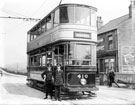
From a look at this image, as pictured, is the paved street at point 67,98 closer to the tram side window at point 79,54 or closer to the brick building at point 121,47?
the tram side window at point 79,54

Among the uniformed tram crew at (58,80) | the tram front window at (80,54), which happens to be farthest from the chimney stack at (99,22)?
the uniformed tram crew at (58,80)

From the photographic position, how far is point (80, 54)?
459 inches

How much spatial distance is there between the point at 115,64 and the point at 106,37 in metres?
3.89

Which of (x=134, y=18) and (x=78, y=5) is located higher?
(x=134, y=18)

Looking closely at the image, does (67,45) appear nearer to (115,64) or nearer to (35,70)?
(35,70)

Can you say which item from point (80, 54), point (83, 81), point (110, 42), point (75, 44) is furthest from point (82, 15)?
point (110, 42)

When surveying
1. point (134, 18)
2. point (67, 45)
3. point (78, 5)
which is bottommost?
point (67, 45)

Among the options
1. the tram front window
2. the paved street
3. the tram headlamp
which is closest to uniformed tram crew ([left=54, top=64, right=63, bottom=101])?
the paved street

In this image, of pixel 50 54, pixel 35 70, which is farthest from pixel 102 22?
pixel 50 54

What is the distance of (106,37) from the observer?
95.9 feet

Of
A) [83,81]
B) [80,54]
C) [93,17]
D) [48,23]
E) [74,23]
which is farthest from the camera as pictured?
[48,23]

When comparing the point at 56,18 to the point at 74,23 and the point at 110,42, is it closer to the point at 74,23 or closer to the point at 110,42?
the point at 74,23

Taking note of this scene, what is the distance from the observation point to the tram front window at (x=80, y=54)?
11.6 metres

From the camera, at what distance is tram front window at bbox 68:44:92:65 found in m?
11.6
